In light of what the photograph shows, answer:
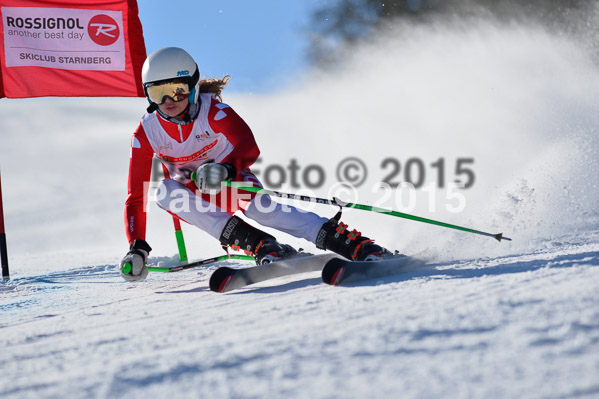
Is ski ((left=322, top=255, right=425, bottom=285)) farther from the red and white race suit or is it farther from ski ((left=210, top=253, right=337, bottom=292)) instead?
the red and white race suit

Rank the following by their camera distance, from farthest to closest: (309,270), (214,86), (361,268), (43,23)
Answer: (43,23)
(214,86)
(309,270)
(361,268)

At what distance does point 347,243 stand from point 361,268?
53cm

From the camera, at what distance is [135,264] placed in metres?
3.72

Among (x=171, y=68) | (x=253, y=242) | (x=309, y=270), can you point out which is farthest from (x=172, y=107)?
(x=309, y=270)

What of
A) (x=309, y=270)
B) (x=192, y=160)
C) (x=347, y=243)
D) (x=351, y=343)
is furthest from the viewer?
(x=192, y=160)

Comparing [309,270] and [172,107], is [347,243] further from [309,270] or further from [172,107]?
[172,107]

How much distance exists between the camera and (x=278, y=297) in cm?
275

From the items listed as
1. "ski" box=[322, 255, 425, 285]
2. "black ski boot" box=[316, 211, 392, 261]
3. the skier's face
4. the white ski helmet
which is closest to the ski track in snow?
"ski" box=[322, 255, 425, 285]

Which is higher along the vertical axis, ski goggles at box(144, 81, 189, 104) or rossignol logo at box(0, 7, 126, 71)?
rossignol logo at box(0, 7, 126, 71)

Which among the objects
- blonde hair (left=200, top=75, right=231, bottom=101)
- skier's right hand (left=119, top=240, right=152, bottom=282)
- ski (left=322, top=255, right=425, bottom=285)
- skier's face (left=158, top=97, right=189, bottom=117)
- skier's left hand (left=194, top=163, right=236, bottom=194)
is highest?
blonde hair (left=200, top=75, right=231, bottom=101)

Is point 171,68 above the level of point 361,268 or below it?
above

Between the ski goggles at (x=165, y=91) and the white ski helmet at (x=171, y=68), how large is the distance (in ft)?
0.10

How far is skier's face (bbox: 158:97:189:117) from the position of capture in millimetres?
3891

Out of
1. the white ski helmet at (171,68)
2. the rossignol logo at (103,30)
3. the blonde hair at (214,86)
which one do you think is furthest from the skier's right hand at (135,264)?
the rossignol logo at (103,30)
